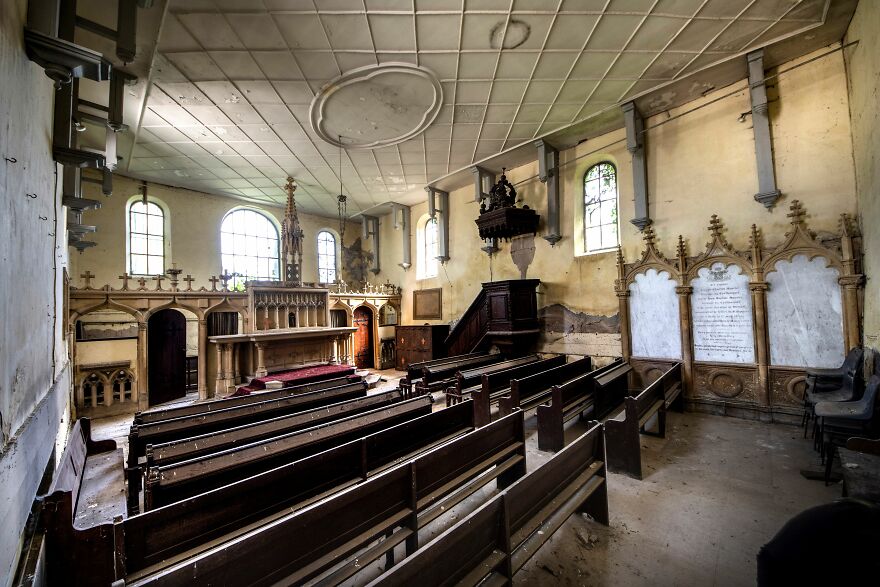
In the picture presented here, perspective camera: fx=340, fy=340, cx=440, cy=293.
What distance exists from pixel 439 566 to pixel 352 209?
11.4m

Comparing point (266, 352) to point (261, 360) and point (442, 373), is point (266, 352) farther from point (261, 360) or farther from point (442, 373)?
point (442, 373)

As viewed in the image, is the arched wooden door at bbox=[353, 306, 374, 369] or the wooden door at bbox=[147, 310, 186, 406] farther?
the arched wooden door at bbox=[353, 306, 374, 369]

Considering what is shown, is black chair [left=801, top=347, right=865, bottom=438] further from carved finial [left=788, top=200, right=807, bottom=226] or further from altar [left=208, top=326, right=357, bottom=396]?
altar [left=208, top=326, right=357, bottom=396]

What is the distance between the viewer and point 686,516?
102 inches

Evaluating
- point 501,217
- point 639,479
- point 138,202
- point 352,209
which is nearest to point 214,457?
point 639,479

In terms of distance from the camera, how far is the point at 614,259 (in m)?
6.69

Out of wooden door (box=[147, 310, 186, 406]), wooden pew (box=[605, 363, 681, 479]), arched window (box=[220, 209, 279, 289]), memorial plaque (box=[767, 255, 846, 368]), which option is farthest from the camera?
arched window (box=[220, 209, 279, 289])

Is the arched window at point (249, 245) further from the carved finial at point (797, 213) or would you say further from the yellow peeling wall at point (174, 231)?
the carved finial at point (797, 213)

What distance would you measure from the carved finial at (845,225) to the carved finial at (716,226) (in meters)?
1.24

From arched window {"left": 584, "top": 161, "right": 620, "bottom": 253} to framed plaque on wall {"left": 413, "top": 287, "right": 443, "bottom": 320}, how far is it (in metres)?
4.43

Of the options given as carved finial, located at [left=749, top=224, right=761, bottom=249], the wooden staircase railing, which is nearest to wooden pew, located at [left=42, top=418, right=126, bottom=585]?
the wooden staircase railing

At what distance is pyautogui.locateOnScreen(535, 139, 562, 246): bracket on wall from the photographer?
737 cm

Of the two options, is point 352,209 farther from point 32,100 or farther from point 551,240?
point 32,100

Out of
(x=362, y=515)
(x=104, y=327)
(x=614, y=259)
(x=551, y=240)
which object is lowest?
(x=362, y=515)
